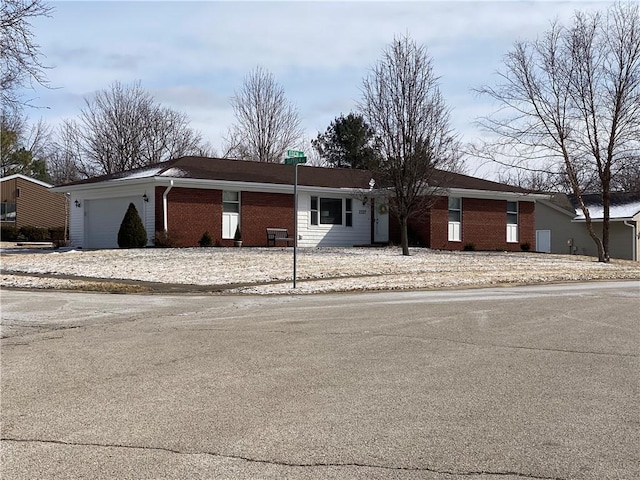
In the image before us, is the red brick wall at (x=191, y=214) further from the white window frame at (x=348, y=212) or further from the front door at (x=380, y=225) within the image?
the front door at (x=380, y=225)

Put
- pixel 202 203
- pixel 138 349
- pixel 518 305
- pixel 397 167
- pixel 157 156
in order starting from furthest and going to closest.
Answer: pixel 157 156 → pixel 202 203 → pixel 397 167 → pixel 518 305 → pixel 138 349

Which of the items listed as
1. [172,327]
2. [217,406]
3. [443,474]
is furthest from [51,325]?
[443,474]

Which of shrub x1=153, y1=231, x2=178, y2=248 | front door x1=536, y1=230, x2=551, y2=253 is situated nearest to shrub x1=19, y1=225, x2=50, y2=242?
shrub x1=153, y1=231, x2=178, y2=248

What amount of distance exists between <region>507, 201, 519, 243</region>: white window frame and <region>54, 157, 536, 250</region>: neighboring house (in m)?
0.05

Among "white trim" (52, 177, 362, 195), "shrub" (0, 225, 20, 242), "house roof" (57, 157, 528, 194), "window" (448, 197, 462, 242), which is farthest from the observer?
"shrub" (0, 225, 20, 242)

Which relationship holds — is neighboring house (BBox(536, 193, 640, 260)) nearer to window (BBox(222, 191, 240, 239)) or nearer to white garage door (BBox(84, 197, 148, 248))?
window (BBox(222, 191, 240, 239))

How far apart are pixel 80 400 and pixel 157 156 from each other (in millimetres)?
50065

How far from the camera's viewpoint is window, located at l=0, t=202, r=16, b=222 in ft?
172

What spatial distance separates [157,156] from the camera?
54719 mm

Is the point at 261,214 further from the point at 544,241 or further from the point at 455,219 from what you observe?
the point at 544,241

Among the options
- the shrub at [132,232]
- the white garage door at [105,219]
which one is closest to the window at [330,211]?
the white garage door at [105,219]

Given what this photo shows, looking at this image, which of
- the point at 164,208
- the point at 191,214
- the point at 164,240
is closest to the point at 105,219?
the point at 164,208

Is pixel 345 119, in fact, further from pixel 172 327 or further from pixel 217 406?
pixel 217 406

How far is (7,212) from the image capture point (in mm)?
52531
